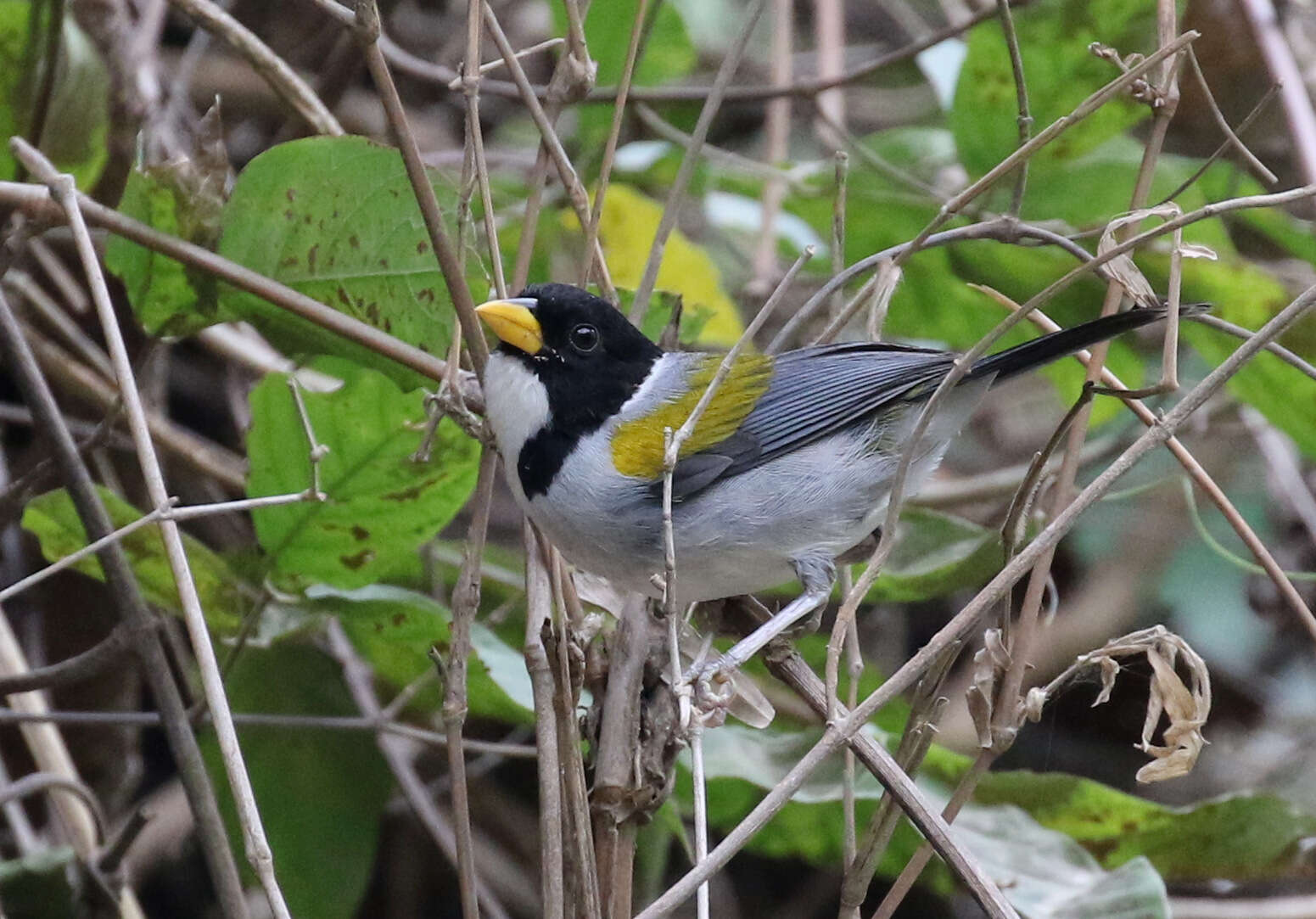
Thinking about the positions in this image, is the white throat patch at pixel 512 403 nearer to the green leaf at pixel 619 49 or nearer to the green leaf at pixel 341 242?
the green leaf at pixel 341 242

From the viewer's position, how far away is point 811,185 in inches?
136

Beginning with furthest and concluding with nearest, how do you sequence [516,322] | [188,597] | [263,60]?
[263,60] → [516,322] → [188,597]

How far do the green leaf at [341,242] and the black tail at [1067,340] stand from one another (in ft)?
2.76

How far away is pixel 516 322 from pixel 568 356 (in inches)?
5.8

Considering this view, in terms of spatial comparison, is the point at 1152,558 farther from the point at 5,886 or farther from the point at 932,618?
the point at 5,886

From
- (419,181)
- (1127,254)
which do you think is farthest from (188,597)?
(1127,254)

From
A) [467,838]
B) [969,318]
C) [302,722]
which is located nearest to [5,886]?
[302,722]

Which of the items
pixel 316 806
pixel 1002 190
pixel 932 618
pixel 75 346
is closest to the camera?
pixel 316 806

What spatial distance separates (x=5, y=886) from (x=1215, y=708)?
336 centimetres

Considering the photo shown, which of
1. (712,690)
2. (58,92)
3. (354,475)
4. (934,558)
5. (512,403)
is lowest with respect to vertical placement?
(934,558)

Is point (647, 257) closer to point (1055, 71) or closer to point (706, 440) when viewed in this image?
point (1055, 71)

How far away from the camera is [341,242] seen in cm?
221

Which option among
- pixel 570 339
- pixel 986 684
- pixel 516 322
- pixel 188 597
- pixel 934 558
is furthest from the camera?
pixel 934 558

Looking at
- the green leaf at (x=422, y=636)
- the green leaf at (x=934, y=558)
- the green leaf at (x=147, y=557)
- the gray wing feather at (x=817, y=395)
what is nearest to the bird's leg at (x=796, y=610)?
the gray wing feather at (x=817, y=395)
